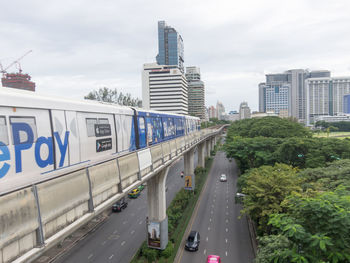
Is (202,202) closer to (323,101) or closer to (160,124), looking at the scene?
(160,124)

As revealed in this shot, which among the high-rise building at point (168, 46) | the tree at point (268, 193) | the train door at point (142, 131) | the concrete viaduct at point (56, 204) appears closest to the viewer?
the concrete viaduct at point (56, 204)

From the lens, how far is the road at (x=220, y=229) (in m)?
18.3

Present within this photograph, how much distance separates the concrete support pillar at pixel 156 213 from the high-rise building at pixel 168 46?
441ft

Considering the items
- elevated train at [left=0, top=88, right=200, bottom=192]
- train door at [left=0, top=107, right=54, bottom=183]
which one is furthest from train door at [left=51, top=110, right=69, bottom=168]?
train door at [left=0, top=107, right=54, bottom=183]

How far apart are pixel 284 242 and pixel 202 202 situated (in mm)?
19653

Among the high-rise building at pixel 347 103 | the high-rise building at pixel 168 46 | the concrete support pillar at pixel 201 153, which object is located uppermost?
the high-rise building at pixel 168 46

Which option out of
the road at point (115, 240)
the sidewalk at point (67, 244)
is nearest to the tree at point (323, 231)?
the road at point (115, 240)

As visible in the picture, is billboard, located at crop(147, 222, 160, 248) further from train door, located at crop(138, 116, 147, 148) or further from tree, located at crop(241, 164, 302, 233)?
tree, located at crop(241, 164, 302, 233)

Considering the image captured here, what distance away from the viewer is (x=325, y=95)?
178 m

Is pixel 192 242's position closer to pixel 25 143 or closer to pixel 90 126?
pixel 90 126

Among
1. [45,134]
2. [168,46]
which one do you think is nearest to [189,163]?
[45,134]

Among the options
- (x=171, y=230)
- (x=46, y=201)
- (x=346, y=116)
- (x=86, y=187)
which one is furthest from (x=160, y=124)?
(x=346, y=116)

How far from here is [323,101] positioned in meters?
178

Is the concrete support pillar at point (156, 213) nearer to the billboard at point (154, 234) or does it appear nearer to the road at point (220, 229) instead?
the billboard at point (154, 234)
